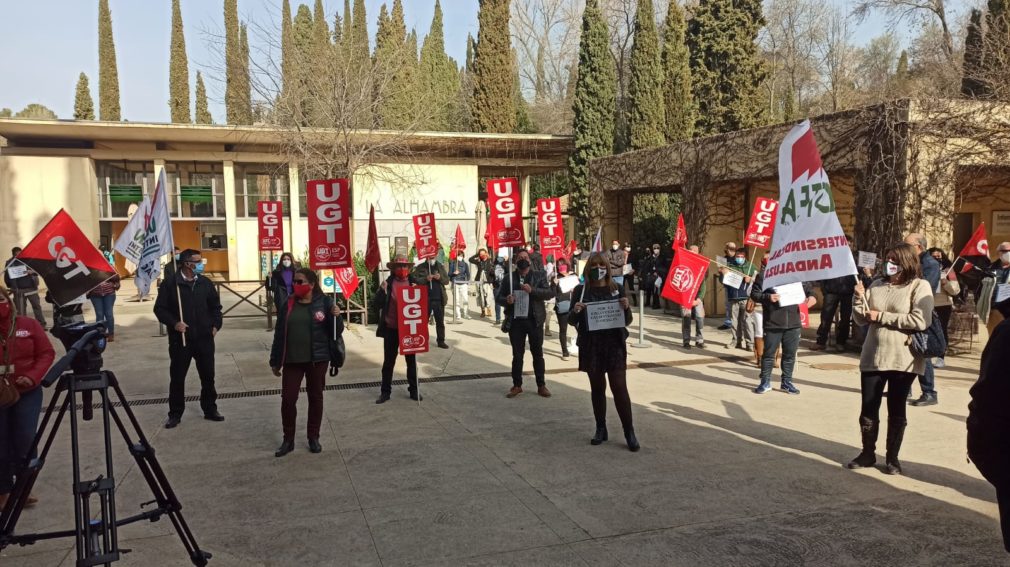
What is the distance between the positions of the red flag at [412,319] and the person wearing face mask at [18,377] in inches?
160

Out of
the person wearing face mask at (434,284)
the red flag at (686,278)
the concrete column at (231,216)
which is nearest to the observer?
the red flag at (686,278)

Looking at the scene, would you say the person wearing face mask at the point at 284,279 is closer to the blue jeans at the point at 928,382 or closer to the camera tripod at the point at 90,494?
the camera tripod at the point at 90,494

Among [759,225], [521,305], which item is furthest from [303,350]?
[759,225]

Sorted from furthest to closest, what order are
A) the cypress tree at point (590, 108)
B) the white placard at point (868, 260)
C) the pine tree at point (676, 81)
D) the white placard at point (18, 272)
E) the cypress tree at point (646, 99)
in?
the pine tree at point (676, 81)
the cypress tree at point (646, 99)
the cypress tree at point (590, 108)
the white placard at point (18, 272)
the white placard at point (868, 260)

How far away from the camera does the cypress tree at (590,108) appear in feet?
99.6

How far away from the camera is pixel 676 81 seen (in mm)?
32250

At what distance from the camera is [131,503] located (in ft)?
17.5

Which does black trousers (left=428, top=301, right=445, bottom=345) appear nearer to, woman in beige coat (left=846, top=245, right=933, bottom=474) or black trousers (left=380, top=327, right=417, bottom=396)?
black trousers (left=380, top=327, right=417, bottom=396)

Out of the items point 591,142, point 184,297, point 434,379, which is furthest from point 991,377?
point 591,142

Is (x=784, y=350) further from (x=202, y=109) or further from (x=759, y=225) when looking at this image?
(x=202, y=109)

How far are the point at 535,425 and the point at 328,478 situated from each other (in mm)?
2415

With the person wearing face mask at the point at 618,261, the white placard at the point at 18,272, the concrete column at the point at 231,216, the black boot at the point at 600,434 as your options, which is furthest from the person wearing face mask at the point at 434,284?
the concrete column at the point at 231,216

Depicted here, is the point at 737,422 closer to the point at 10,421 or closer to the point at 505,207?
the point at 505,207

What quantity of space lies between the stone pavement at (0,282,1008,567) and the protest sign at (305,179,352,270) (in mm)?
1781
